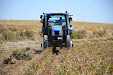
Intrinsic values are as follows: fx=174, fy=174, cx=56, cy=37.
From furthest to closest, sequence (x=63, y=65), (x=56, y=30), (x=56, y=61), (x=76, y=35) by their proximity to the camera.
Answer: (x=76, y=35) < (x=56, y=30) < (x=56, y=61) < (x=63, y=65)

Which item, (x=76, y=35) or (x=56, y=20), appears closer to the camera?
(x=56, y=20)

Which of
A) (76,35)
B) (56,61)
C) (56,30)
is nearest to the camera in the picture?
(56,61)

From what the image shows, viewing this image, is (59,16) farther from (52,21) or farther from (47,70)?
(47,70)

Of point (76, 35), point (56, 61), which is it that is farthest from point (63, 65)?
point (76, 35)

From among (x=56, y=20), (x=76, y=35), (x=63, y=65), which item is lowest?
(x=76, y=35)

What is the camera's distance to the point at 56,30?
434 inches

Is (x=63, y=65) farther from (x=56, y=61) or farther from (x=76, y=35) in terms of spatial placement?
(x=76, y=35)

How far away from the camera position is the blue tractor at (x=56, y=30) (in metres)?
11.1

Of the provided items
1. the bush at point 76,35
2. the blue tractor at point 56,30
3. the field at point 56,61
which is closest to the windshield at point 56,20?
the blue tractor at point 56,30

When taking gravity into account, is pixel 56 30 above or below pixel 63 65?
above

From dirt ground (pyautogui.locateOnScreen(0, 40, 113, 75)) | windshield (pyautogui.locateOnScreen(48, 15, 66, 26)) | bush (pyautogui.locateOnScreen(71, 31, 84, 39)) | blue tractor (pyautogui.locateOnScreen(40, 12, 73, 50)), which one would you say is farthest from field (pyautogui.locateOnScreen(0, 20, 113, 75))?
bush (pyautogui.locateOnScreen(71, 31, 84, 39))

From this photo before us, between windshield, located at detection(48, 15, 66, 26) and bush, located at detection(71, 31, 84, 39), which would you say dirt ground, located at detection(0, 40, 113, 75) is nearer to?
windshield, located at detection(48, 15, 66, 26)

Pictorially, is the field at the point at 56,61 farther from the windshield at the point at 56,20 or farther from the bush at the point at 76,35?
the bush at the point at 76,35

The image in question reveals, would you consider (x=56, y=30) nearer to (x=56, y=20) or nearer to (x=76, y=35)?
(x=56, y=20)
